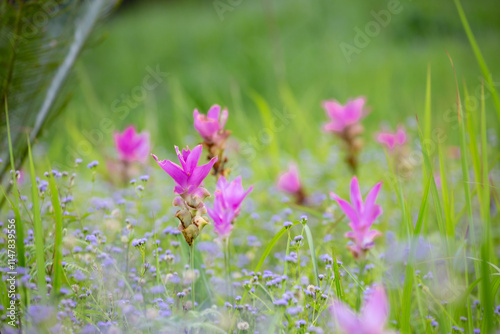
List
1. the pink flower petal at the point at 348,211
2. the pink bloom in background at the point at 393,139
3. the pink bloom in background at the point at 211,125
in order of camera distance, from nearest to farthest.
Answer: the pink flower petal at the point at 348,211, the pink bloom in background at the point at 211,125, the pink bloom in background at the point at 393,139

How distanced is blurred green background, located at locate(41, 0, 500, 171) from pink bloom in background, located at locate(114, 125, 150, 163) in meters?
0.74

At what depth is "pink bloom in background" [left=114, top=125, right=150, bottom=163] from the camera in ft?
5.50

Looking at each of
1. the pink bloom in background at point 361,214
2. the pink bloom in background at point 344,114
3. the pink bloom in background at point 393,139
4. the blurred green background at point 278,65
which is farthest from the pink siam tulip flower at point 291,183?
the blurred green background at point 278,65

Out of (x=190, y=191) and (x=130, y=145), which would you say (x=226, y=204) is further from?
(x=130, y=145)

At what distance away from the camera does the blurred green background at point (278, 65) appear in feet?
9.57

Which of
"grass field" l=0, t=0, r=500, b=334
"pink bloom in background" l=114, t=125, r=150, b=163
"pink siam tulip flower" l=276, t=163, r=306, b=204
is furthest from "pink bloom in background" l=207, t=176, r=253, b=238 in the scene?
"pink bloom in background" l=114, t=125, r=150, b=163

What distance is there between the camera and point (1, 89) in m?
1.21

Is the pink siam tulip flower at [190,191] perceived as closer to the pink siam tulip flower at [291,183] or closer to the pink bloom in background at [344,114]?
the pink siam tulip flower at [291,183]

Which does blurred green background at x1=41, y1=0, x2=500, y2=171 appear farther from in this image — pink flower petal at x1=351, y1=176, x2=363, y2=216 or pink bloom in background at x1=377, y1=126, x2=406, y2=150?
pink flower petal at x1=351, y1=176, x2=363, y2=216

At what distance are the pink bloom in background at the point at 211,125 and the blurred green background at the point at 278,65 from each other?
1.38m

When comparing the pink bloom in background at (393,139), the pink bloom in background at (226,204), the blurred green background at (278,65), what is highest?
the blurred green background at (278,65)

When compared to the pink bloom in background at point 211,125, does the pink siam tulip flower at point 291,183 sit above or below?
below

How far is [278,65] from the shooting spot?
121 inches

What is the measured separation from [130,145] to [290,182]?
0.59 metres
